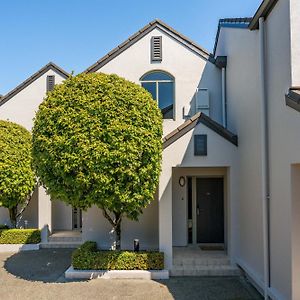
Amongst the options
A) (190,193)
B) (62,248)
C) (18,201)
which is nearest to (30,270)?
(62,248)

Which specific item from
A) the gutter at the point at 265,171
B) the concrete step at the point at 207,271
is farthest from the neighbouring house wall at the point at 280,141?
the concrete step at the point at 207,271

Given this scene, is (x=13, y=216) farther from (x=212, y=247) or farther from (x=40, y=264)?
(x=212, y=247)

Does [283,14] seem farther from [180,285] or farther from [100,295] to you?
[100,295]

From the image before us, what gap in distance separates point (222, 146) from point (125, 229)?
4.35 meters

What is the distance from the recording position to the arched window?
10859 mm

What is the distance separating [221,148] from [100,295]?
5.06 meters

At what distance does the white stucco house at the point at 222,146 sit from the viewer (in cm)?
536

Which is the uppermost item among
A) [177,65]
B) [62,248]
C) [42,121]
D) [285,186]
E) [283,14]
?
[177,65]

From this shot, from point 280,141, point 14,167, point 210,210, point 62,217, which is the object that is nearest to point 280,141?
point 280,141

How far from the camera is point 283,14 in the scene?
541 cm

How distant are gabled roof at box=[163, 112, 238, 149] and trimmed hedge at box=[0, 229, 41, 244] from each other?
6.70 meters

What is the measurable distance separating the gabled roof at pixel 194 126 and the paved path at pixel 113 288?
3756mm

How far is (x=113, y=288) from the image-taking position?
23.6 ft

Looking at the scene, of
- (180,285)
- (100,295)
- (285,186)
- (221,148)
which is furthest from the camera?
(221,148)
